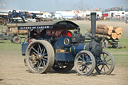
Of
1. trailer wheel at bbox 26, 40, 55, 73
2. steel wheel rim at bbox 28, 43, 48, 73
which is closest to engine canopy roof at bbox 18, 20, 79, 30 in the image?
trailer wheel at bbox 26, 40, 55, 73

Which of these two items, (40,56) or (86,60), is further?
(40,56)

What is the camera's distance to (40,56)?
30.5ft

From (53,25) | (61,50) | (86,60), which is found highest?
(53,25)

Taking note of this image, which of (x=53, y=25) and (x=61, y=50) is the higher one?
(x=53, y=25)

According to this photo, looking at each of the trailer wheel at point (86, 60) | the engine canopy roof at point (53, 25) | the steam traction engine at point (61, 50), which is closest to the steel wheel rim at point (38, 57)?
the steam traction engine at point (61, 50)

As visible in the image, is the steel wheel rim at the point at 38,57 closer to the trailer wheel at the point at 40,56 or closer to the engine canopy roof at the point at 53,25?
the trailer wheel at the point at 40,56

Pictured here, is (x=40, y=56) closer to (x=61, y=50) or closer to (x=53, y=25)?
(x=61, y=50)

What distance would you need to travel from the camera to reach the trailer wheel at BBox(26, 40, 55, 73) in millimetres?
8891

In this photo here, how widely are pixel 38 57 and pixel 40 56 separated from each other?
0.09m

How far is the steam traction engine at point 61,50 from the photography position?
344 inches

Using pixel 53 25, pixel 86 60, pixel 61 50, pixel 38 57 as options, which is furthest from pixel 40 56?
pixel 86 60

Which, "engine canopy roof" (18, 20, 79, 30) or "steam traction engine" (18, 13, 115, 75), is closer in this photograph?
"steam traction engine" (18, 13, 115, 75)

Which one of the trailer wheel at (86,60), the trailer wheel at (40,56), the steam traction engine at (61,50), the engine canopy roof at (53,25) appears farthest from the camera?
the engine canopy roof at (53,25)

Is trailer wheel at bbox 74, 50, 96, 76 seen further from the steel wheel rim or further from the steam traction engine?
the steel wheel rim
